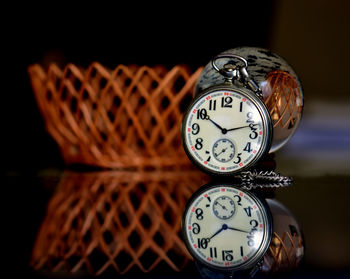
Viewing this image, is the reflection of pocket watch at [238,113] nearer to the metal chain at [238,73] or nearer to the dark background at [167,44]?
the metal chain at [238,73]

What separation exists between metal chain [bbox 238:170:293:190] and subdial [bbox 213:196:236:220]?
101 mm

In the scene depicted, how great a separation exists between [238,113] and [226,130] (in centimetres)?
3

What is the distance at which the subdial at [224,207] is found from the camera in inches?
27.5

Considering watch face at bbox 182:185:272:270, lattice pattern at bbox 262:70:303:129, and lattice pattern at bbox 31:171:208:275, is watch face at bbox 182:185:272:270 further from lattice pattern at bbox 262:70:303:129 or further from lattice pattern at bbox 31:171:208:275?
lattice pattern at bbox 262:70:303:129

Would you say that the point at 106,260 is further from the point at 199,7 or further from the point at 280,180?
the point at 199,7

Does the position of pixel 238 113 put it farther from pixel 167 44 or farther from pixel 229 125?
pixel 167 44

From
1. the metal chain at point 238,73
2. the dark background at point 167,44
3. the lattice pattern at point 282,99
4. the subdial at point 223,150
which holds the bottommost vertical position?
the dark background at point 167,44

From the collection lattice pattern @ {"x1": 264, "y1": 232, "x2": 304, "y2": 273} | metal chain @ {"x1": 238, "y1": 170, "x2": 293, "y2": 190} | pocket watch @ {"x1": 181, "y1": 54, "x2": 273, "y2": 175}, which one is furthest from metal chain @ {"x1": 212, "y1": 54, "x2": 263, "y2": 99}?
lattice pattern @ {"x1": 264, "y1": 232, "x2": 304, "y2": 273}

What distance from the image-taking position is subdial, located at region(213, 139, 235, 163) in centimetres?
85

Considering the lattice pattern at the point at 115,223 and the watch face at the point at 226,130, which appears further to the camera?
the watch face at the point at 226,130

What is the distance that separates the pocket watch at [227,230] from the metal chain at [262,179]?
58 millimetres

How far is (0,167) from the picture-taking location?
1.33m

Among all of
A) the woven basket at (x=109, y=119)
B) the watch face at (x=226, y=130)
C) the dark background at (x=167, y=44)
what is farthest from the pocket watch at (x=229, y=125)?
the dark background at (x=167, y=44)

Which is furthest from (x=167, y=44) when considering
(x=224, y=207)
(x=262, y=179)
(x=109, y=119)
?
(x=224, y=207)
